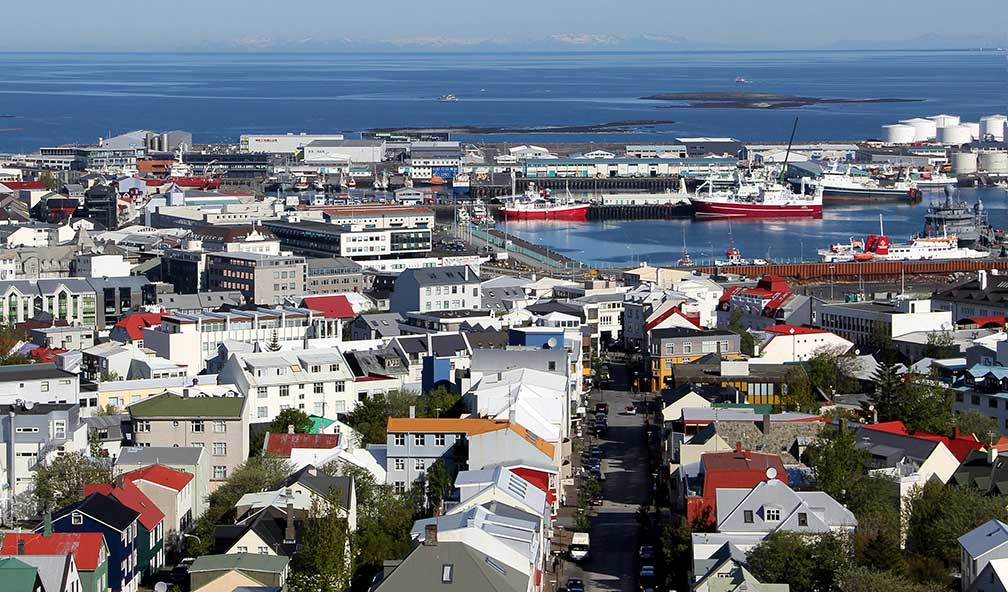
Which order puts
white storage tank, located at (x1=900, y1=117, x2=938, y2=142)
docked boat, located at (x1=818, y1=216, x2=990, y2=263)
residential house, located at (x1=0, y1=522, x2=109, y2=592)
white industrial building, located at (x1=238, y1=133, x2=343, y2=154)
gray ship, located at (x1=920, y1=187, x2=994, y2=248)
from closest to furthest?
residential house, located at (x1=0, y1=522, x2=109, y2=592), docked boat, located at (x1=818, y1=216, x2=990, y2=263), gray ship, located at (x1=920, y1=187, x2=994, y2=248), white industrial building, located at (x1=238, y1=133, x2=343, y2=154), white storage tank, located at (x1=900, y1=117, x2=938, y2=142)

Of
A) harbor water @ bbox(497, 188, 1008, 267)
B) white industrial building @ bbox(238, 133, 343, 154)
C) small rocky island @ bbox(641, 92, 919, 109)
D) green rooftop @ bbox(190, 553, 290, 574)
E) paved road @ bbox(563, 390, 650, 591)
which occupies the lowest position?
harbor water @ bbox(497, 188, 1008, 267)

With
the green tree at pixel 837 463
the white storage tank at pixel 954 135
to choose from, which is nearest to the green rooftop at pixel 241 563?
the green tree at pixel 837 463

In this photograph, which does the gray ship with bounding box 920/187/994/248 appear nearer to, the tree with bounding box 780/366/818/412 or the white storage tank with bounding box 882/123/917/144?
the tree with bounding box 780/366/818/412

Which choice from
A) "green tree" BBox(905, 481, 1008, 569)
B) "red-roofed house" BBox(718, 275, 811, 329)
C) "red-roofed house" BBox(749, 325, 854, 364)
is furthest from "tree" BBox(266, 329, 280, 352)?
"green tree" BBox(905, 481, 1008, 569)

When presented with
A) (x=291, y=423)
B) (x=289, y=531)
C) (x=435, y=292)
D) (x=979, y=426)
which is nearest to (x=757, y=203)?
(x=435, y=292)

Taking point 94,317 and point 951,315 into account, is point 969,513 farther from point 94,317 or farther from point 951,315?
point 94,317

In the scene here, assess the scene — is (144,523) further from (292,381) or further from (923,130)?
(923,130)
